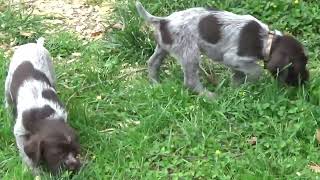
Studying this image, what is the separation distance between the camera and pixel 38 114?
6285mm

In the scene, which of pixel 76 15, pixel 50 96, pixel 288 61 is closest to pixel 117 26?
pixel 76 15

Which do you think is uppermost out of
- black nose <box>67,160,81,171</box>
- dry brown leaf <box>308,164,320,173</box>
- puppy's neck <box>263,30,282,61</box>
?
puppy's neck <box>263,30,282,61</box>

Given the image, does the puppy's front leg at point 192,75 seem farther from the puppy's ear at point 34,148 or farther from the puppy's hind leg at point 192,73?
the puppy's ear at point 34,148

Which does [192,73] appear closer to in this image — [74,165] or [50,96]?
[50,96]

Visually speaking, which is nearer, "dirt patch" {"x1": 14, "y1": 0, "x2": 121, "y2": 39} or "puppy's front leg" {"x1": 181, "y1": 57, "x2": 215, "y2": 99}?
"puppy's front leg" {"x1": 181, "y1": 57, "x2": 215, "y2": 99}

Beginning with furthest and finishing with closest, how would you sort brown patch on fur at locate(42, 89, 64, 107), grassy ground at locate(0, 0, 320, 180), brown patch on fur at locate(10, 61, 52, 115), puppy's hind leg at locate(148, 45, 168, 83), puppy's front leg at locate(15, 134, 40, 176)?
puppy's hind leg at locate(148, 45, 168, 83) < brown patch on fur at locate(10, 61, 52, 115) < brown patch on fur at locate(42, 89, 64, 107) < grassy ground at locate(0, 0, 320, 180) < puppy's front leg at locate(15, 134, 40, 176)

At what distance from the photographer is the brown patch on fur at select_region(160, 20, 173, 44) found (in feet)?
24.1

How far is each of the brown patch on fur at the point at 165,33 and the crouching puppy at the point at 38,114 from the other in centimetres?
113

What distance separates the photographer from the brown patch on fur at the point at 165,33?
735cm

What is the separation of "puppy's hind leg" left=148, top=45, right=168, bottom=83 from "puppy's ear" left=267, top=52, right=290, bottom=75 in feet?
3.78

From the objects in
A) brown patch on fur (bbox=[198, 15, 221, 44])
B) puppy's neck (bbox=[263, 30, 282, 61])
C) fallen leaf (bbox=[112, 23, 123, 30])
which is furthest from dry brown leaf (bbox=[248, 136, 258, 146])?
fallen leaf (bbox=[112, 23, 123, 30])

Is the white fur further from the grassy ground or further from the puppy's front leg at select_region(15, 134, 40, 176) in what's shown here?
the grassy ground

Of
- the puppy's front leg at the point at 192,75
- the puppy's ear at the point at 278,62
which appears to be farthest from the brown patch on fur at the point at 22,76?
the puppy's ear at the point at 278,62

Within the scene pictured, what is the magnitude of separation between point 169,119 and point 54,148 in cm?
140
